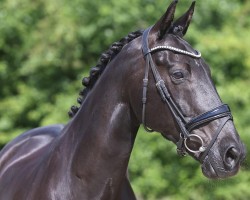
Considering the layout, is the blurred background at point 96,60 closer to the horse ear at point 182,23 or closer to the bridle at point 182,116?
the horse ear at point 182,23

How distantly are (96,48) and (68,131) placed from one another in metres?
5.22

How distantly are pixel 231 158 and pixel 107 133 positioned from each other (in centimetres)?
70

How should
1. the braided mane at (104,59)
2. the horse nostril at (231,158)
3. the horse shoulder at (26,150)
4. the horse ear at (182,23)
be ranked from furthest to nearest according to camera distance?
the horse shoulder at (26,150) < the braided mane at (104,59) < the horse ear at (182,23) < the horse nostril at (231,158)

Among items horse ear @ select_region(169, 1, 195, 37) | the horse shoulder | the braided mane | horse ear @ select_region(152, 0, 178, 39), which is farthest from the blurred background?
horse ear @ select_region(152, 0, 178, 39)

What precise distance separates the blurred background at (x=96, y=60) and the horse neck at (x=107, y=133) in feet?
13.1

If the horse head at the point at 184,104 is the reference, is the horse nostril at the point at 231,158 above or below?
below

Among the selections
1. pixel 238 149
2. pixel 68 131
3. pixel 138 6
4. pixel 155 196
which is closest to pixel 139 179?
pixel 155 196

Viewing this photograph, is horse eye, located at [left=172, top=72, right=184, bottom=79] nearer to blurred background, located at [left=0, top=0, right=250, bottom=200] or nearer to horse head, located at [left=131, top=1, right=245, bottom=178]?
horse head, located at [left=131, top=1, right=245, bottom=178]

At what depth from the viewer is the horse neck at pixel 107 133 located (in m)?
3.36

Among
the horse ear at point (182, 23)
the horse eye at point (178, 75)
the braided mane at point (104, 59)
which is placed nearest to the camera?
the horse eye at point (178, 75)

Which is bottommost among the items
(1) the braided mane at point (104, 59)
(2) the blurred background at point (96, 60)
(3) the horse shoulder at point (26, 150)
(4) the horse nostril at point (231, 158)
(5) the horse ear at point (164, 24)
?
(2) the blurred background at point (96, 60)

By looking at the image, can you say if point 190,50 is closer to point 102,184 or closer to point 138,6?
point 102,184

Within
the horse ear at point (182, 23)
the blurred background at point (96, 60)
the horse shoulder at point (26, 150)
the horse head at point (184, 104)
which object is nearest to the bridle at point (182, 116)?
the horse head at point (184, 104)

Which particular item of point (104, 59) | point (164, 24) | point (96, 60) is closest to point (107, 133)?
point (104, 59)
